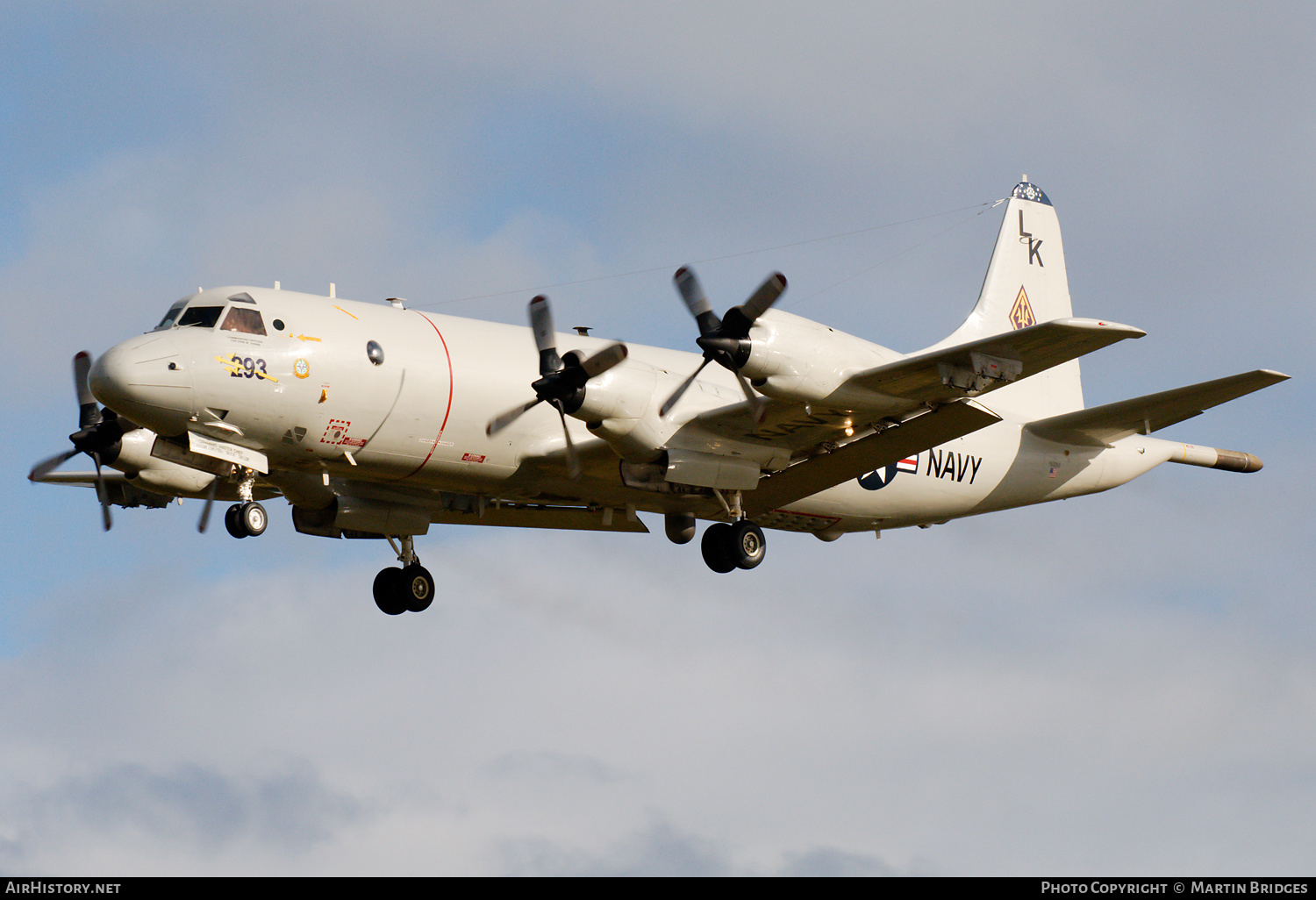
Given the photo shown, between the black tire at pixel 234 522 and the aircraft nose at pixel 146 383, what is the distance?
1.37m

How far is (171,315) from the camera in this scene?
68.5ft

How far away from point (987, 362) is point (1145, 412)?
14.1 ft

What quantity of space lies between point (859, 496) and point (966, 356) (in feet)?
17.5

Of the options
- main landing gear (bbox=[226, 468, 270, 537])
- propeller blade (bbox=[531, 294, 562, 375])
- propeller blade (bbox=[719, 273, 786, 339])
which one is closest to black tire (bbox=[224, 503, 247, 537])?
main landing gear (bbox=[226, 468, 270, 537])

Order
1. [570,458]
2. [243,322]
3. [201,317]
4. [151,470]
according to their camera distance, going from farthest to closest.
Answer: [151,470], [570,458], [201,317], [243,322]

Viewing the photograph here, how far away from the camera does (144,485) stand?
→ 24250mm

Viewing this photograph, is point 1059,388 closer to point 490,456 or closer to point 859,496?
point 859,496

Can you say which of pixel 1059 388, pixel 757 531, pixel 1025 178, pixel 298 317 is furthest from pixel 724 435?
pixel 1025 178

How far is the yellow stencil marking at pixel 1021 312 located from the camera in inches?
1123

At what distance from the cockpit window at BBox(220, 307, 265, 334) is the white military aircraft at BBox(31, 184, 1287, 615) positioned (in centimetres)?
3

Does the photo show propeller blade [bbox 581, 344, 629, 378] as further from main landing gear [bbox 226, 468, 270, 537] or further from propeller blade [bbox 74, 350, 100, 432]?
propeller blade [bbox 74, 350, 100, 432]

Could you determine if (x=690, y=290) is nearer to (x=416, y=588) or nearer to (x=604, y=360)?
(x=604, y=360)

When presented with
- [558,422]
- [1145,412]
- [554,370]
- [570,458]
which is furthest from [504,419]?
[1145,412]

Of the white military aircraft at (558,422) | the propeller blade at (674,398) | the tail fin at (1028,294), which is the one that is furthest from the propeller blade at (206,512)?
the tail fin at (1028,294)
